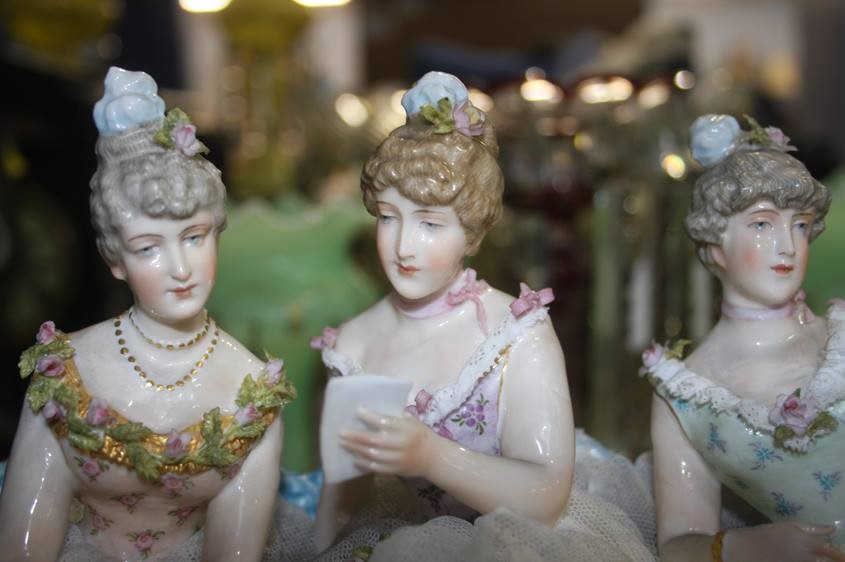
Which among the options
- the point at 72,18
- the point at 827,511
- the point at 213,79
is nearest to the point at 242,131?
the point at 72,18

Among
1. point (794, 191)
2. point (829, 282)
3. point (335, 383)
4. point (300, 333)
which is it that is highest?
point (794, 191)

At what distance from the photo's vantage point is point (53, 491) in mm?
1207

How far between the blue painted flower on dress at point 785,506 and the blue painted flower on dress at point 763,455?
0.17 ft

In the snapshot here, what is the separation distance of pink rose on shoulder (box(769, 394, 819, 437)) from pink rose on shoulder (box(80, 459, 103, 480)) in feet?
2.61

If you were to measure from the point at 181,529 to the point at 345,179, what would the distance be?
2.81 meters

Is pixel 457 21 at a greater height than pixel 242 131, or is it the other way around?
pixel 457 21

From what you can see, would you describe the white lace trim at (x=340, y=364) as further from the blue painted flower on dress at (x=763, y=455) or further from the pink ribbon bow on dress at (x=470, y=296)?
the blue painted flower on dress at (x=763, y=455)

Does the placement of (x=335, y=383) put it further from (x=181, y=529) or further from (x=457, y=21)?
(x=457, y=21)

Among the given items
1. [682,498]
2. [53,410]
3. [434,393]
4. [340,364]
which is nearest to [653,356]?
[682,498]

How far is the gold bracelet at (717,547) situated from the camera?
4.01 ft

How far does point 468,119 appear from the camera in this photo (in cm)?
129

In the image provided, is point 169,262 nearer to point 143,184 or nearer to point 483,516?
point 143,184

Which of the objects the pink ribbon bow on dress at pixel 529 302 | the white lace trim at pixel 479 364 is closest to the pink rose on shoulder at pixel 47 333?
the white lace trim at pixel 479 364

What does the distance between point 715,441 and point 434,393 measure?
13.8 inches
